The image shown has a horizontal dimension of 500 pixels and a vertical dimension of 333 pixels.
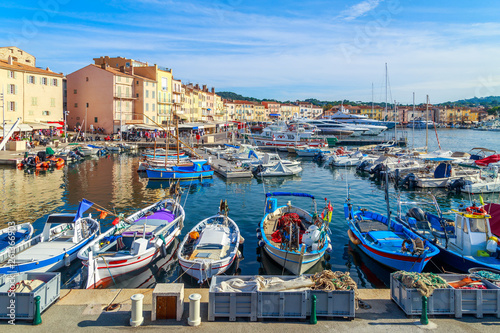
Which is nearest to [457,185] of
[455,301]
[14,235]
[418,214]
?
[418,214]

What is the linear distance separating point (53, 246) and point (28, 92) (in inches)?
2070

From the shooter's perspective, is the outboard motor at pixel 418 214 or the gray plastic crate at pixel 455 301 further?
the outboard motor at pixel 418 214

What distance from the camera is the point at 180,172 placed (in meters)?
39.3

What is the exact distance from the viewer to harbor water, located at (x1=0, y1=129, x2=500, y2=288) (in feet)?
54.9

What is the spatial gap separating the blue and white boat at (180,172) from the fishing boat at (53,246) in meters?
20.0

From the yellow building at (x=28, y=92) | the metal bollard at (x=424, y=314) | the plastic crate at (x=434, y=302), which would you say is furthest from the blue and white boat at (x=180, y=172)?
the metal bollard at (x=424, y=314)

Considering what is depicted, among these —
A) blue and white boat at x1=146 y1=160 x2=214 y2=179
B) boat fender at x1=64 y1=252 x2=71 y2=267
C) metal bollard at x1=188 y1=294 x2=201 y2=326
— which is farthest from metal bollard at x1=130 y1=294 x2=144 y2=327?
blue and white boat at x1=146 y1=160 x2=214 y2=179

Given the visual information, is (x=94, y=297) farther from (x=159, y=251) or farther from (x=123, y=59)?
(x=123, y=59)

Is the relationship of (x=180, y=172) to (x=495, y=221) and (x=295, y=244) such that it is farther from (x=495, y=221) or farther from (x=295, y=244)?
(x=495, y=221)

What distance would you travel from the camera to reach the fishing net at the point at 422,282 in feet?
31.2

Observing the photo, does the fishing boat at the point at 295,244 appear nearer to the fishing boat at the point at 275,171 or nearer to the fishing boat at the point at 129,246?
the fishing boat at the point at 129,246

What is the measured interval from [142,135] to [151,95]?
8.65 meters

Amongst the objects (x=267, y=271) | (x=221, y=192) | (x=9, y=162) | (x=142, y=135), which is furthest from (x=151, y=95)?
(x=267, y=271)

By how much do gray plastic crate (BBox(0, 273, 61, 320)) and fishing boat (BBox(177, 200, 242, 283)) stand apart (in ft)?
17.2
